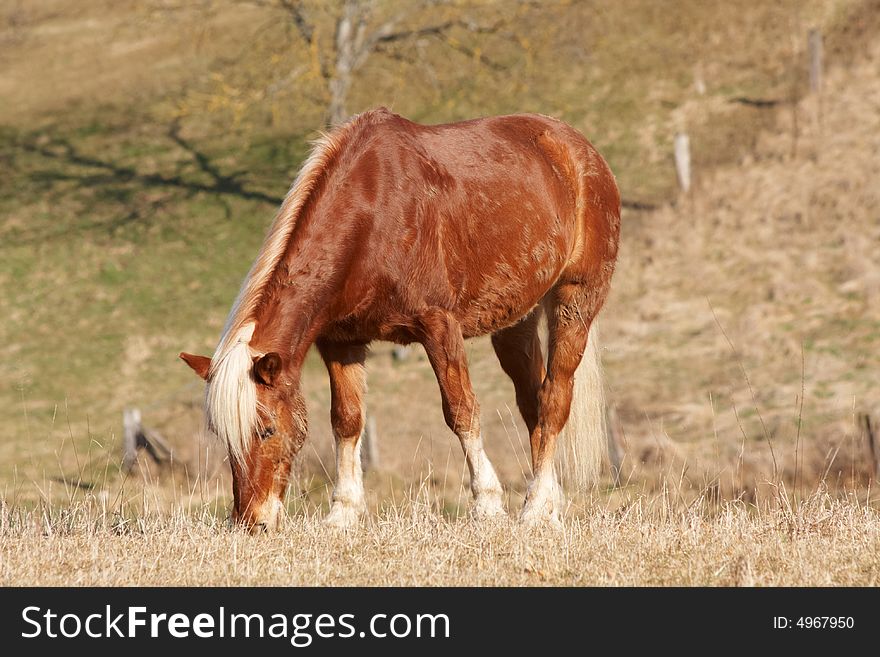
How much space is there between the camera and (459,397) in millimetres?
6445

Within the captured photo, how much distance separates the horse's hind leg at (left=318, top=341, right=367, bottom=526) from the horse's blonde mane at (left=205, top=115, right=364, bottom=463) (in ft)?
3.03

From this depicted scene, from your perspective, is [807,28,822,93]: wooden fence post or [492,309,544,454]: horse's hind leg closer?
[492,309,544,454]: horse's hind leg

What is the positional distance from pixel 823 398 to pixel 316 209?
1046cm

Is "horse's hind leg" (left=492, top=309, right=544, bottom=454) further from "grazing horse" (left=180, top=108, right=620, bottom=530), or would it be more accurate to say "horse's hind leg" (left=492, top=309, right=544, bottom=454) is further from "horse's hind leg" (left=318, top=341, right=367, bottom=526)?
"horse's hind leg" (left=318, top=341, right=367, bottom=526)

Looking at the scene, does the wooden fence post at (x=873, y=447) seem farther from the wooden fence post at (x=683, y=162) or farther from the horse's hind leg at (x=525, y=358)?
the wooden fence post at (x=683, y=162)

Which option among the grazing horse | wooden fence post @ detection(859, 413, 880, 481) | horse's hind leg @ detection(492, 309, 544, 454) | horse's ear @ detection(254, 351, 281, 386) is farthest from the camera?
wooden fence post @ detection(859, 413, 880, 481)

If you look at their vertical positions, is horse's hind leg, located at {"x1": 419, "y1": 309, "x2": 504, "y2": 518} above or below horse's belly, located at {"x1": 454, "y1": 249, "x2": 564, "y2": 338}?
below

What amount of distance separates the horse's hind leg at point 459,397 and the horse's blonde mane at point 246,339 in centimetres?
101

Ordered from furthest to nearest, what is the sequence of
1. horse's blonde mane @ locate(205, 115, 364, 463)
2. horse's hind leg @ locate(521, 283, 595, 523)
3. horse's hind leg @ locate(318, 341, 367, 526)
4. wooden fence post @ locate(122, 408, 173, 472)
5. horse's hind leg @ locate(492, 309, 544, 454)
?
wooden fence post @ locate(122, 408, 173, 472), horse's hind leg @ locate(492, 309, 544, 454), horse's hind leg @ locate(521, 283, 595, 523), horse's hind leg @ locate(318, 341, 367, 526), horse's blonde mane @ locate(205, 115, 364, 463)

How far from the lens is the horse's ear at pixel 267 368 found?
533cm

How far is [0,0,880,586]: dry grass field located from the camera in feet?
17.2

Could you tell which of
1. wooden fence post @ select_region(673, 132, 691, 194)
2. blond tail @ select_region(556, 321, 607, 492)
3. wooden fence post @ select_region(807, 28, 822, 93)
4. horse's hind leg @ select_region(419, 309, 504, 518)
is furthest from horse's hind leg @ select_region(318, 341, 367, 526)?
wooden fence post @ select_region(807, 28, 822, 93)

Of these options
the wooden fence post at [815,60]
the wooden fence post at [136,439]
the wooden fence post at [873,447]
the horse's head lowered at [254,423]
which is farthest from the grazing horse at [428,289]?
the wooden fence post at [815,60]

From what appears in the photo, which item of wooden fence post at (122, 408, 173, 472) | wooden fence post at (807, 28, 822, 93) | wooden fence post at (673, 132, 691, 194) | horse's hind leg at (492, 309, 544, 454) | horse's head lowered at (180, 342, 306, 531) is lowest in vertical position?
wooden fence post at (122, 408, 173, 472)
